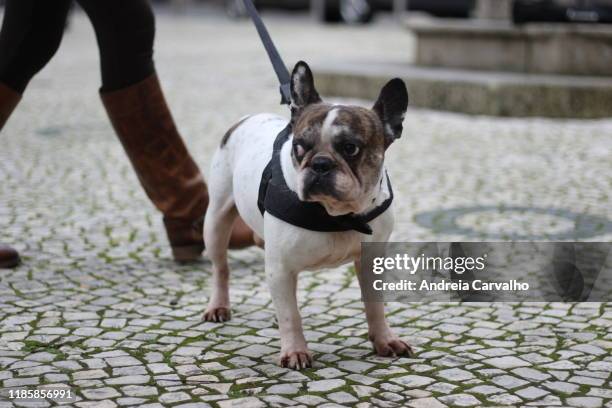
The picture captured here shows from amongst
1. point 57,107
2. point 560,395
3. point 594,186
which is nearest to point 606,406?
point 560,395

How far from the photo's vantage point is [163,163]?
5.29 meters

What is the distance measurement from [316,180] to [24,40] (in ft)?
7.82

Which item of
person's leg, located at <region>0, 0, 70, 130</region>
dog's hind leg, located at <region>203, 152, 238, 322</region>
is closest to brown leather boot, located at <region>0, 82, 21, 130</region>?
person's leg, located at <region>0, 0, 70, 130</region>

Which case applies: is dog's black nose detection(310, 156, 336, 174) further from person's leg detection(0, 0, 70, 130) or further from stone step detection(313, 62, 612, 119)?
stone step detection(313, 62, 612, 119)

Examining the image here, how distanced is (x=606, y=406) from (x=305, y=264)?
1167mm

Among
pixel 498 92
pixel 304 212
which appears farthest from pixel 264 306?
pixel 498 92

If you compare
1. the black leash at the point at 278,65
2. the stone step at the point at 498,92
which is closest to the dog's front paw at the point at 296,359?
the black leash at the point at 278,65

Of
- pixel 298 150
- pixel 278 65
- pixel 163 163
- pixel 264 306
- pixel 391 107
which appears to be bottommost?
pixel 264 306

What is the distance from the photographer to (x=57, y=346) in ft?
13.1

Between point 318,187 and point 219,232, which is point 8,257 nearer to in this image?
point 219,232

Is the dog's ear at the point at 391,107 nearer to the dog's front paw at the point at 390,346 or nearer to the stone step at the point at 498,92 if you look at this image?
the dog's front paw at the point at 390,346

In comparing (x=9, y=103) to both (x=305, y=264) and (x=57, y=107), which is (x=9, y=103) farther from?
(x=57, y=107)

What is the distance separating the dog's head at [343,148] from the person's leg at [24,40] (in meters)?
2.00

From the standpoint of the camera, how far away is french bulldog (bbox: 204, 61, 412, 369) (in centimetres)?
336
